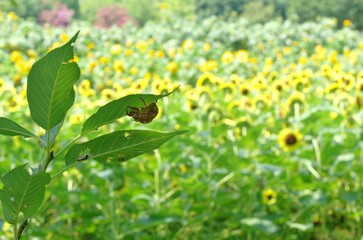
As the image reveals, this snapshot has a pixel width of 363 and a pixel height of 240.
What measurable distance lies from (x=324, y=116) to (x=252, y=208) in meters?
0.63

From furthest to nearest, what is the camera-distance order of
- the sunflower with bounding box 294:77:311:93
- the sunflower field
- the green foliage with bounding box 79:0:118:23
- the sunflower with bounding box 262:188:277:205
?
the green foliage with bounding box 79:0:118:23, the sunflower with bounding box 294:77:311:93, the sunflower with bounding box 262:188:277:205, the sunflower field

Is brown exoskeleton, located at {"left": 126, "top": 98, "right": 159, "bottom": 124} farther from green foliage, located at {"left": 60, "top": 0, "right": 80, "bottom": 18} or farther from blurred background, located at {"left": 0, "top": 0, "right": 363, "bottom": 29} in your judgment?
green foliage, located at {"left": 60, "top": 0, "right": 80, "bottom": 18}

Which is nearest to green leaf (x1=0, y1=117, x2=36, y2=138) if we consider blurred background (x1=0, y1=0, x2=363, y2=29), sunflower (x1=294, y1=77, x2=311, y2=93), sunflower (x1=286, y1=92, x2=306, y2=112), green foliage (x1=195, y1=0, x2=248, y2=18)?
sunflower (x1=286, y1=92, x2=306, y2=112)

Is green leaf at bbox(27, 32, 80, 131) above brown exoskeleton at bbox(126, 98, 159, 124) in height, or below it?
above

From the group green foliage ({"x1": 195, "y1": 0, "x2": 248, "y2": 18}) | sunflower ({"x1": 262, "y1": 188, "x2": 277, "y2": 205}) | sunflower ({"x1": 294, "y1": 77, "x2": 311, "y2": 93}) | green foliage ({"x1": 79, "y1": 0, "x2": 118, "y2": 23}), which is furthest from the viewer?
green foliage ({"x1": 79, "y1": 0, "x2": 118, "y2": 23})

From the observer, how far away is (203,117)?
122 inches

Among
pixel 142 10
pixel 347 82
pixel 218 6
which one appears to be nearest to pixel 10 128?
pixel 347 82

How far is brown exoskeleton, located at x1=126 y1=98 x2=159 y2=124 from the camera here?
447 mm

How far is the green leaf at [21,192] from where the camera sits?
45 centimetres

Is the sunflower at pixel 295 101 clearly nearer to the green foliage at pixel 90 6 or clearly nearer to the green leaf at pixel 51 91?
the green leaf at pixel 51 91

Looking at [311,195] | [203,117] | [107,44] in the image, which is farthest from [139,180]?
[107,44]

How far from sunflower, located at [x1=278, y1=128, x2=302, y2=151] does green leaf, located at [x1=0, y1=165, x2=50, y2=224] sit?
9.10 ft

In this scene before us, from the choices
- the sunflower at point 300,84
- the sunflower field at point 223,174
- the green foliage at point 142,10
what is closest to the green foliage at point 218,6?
the green foliage at point 142,10

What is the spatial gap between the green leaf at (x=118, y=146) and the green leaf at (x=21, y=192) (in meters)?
0.03
